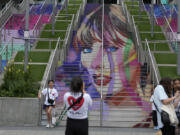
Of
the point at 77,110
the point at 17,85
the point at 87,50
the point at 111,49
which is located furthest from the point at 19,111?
the point at 111,49

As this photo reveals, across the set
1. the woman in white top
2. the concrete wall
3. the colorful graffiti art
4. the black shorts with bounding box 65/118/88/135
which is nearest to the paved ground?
the concrete wall

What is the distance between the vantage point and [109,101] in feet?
45.3

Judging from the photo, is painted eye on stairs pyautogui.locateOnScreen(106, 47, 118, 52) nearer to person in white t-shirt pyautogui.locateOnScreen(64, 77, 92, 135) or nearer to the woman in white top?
the woman in white top

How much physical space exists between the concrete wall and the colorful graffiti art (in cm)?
207

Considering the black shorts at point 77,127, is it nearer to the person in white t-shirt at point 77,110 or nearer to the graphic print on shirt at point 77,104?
the person in white t-shirt at point 77,110

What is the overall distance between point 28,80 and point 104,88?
358cm

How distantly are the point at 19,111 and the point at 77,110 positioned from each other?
6.36 m

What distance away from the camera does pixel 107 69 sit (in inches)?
647

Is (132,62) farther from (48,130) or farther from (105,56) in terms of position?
(48,130)

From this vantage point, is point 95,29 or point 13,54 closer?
point 13,54

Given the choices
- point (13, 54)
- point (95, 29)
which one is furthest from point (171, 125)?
point (95, 29)

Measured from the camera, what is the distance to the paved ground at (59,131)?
10.7m

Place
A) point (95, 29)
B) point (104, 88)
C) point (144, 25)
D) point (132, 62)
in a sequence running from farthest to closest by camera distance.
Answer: point (144, 25), point (95, 29), point (132, 62), point (104, 88)

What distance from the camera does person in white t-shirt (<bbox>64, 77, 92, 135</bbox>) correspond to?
6.05 m
